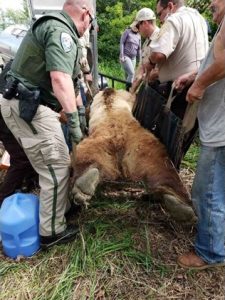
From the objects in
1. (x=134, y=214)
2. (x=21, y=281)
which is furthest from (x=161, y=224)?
(x=21, y=281)

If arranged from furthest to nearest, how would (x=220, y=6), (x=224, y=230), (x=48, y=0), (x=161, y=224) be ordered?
(x=48, y=0), (x=161, y=224), (x=224, y=230), (x=220, y=6)

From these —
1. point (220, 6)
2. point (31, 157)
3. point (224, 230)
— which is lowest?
point (224, 230)

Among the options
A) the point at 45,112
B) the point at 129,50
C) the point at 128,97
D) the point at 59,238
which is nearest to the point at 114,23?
the point at 129,50

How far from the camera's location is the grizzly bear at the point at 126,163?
8.46 feet

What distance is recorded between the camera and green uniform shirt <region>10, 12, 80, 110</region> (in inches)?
105

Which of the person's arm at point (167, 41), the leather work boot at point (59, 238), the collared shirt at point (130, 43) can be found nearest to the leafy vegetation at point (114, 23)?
the collared shirt at point (130, 43)

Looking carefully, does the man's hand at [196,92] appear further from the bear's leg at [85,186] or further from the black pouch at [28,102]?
the black pouch at [28,102]

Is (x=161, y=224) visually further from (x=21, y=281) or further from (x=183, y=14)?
(x=183, y=14)

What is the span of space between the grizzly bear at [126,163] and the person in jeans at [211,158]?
17 cm

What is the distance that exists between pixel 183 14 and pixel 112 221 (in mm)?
2190

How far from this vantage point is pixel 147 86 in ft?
12.1

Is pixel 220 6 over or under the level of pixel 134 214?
over

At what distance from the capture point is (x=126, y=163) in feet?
9.62

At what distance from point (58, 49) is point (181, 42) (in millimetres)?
1372
